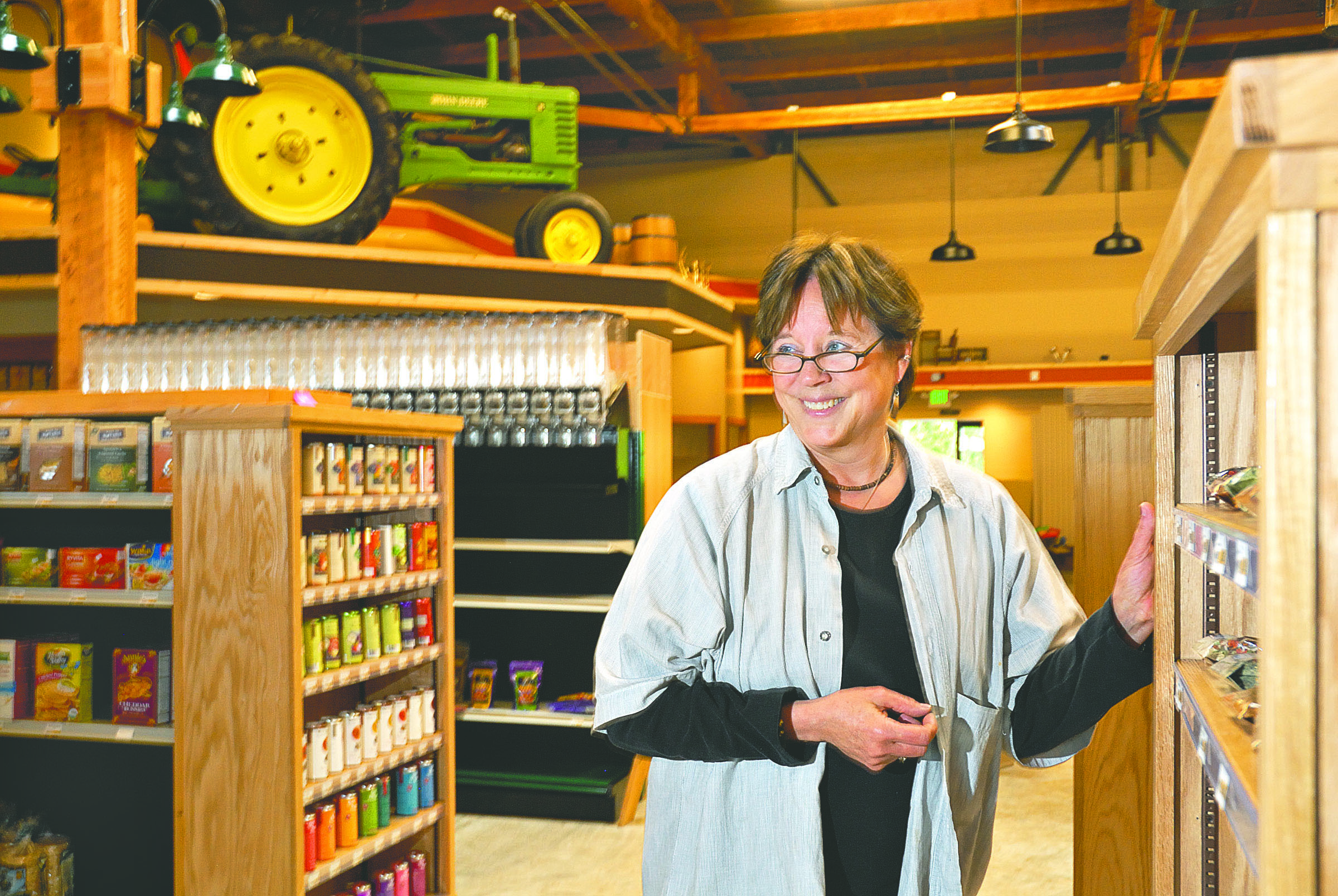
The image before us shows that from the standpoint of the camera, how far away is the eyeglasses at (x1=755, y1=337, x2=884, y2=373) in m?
1.76

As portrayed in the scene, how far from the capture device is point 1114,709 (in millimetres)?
3410

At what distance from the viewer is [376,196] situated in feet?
21.8

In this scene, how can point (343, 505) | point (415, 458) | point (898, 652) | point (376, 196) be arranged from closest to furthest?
point (898, 652), point (343, 505), point (415, 458), point (376, 196)

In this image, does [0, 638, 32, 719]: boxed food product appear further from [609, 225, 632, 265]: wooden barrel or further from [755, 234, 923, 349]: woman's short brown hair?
[609, 225, 632, 265]: wooden barrel

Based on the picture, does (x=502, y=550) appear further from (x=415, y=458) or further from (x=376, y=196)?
(x=376, y=196)

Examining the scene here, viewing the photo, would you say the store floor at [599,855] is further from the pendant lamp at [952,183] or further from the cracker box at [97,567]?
the pendant lamp at [952,183]

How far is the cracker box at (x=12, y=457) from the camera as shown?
3.83 metres

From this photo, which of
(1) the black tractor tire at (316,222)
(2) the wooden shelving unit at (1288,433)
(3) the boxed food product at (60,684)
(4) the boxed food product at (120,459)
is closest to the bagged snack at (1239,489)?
(2) the wooden shelving unit at (1288,433)

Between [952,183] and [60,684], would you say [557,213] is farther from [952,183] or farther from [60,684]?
[952,183]

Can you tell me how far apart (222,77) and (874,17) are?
6.51 m

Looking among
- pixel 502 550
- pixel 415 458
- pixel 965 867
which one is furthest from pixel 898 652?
pixel 502 550

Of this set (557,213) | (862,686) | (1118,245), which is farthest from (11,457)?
(1118,245)

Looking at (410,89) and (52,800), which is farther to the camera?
(410,89)

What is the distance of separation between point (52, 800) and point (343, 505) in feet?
5.25
